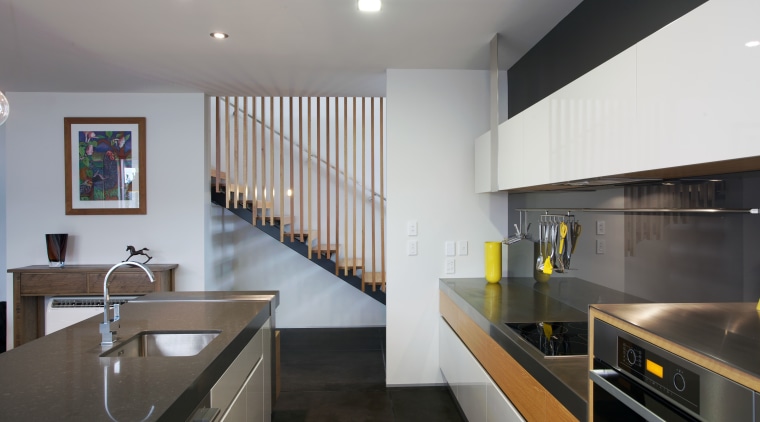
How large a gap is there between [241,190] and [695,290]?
13.5 ft

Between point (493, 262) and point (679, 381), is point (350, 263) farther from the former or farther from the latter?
point (679, 381)

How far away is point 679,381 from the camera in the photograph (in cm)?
85

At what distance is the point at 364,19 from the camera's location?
8.03 feet

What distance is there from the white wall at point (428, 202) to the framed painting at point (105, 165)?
2.38 metres

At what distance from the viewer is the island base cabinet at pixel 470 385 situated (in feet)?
6.18

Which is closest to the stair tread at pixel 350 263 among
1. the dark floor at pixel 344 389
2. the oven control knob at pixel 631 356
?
the dark floor at pixel 344 389

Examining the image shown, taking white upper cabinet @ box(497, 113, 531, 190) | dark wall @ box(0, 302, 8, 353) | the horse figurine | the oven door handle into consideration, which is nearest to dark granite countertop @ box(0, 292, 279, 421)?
the oven door handle

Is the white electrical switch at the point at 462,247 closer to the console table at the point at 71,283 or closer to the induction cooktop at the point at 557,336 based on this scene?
the induction cooktop at the point at 557,336

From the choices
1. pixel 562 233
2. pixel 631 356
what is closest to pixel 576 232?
pixel 562 233

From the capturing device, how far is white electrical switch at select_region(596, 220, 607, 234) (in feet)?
6.94

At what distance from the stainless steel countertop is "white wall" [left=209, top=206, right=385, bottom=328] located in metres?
3.92

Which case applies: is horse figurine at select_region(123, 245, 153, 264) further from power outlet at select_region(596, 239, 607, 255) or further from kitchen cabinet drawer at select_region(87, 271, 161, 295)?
power outlet at select_region(596, 239, 607, 255)

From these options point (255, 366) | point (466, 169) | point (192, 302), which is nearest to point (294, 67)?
point (466, 169)

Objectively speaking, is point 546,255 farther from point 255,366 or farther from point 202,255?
point 202,255
